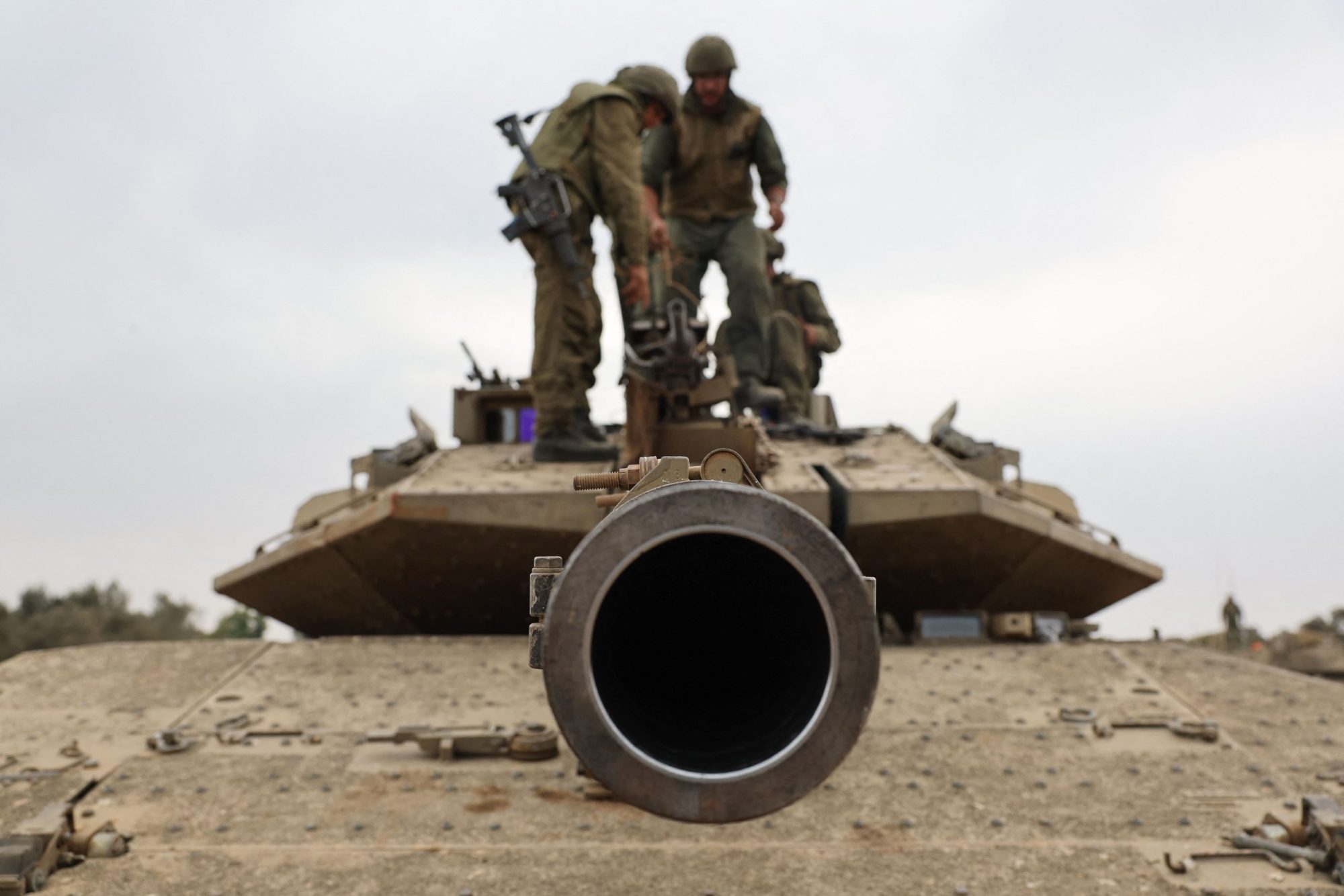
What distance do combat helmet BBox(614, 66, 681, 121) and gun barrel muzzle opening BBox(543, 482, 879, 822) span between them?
4239 millimetres

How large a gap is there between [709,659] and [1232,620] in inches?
411

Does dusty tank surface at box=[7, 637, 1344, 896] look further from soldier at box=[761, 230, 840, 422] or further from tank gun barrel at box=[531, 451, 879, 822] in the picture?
soldier at box=[761, 230, 840, 422]

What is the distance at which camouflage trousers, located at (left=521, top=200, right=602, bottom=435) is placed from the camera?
5648 millimetres

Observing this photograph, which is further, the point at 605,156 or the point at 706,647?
the point at 605,156

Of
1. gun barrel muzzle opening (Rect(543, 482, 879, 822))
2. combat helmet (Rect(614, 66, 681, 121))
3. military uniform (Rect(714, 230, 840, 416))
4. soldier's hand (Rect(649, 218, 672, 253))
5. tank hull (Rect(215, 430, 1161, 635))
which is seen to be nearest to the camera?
gun barrel muzzle opening (Rect(543, 482, 879, 822))

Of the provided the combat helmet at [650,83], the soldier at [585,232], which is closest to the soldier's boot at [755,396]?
the soldier at [585,232]

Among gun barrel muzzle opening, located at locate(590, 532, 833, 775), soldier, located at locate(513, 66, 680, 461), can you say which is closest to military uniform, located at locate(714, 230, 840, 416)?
soldier, located at locate(513, 66, 680, 461)

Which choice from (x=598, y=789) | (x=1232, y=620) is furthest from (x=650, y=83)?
(x=1232, y=620)

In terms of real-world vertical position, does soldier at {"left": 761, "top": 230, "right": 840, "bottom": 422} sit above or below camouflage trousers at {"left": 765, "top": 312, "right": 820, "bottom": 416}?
above

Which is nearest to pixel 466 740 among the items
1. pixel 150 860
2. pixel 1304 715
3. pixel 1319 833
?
pixel 150 860

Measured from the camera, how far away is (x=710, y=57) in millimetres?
7129

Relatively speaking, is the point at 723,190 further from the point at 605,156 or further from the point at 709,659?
the point at 709,659

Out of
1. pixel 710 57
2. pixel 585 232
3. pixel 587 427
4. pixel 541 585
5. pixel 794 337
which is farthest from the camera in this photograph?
pixel 794 337

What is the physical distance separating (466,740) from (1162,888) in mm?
2130
